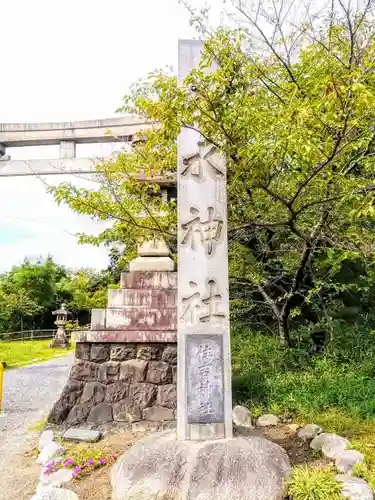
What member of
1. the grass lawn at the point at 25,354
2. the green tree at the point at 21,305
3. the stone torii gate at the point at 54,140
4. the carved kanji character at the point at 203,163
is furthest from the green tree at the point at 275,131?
the green tree at the point at 21,305

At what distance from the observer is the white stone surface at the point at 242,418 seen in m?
4.71

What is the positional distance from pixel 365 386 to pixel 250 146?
324 centimetres

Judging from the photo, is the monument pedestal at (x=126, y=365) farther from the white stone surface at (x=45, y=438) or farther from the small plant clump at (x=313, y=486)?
the small plant clump at (x=313, y=486)

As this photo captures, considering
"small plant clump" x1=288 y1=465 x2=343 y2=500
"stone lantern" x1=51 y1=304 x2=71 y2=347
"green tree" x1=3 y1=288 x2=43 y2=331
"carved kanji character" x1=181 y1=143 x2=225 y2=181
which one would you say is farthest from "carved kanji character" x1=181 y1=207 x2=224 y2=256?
"green tree" x1=3 y1=288 x2=43 y2=331

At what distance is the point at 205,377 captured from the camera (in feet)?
12.6

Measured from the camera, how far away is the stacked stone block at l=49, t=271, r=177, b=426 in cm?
507

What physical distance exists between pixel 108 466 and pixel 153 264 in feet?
8.14

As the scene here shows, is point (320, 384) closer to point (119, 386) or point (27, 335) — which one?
point (119, 386)

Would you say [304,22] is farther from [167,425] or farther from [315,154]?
[167,425]

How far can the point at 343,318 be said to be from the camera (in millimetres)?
7250

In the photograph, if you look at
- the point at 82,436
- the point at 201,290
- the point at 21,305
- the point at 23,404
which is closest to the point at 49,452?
the point at 82,436

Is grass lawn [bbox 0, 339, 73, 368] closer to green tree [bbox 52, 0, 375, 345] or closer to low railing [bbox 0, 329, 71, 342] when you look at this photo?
low railing [bbox 0, 329, 71, 342]

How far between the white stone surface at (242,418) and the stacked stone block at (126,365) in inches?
28.2

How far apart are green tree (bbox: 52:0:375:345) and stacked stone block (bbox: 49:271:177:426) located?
896 millimetres
